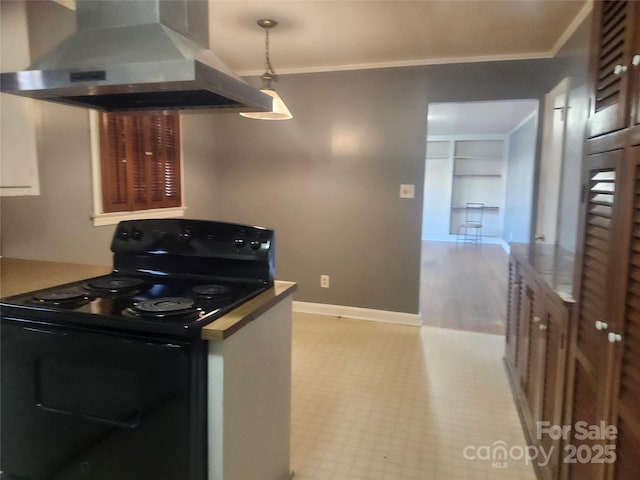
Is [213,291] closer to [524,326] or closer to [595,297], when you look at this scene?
[595,297]

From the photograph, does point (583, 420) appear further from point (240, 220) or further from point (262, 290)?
point (240, 220)

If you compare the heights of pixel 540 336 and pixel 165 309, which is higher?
pixel 165 309

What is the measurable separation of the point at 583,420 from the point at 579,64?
2.31 meters

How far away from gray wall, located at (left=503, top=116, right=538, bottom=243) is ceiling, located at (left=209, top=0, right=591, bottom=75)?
3.24m

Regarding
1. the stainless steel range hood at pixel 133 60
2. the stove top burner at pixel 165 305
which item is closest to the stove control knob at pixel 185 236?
the stove top burner at pixel 165 305

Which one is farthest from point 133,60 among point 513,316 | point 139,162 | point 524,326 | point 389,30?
point 513,316

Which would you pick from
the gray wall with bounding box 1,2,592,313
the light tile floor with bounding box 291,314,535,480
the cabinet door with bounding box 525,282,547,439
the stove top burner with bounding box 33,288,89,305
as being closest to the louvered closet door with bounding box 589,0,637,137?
the cabinet door with bounding box 525,282,547,439

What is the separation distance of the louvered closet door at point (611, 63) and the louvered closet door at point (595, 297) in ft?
0.37

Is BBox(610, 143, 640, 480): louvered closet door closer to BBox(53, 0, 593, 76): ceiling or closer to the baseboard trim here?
BBox(53, 0, 593, 76): ceiling

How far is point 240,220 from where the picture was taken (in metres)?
4.32

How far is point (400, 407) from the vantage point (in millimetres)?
2469

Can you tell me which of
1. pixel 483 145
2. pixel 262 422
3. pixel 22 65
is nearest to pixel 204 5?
pixel 22 65

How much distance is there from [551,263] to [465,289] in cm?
303

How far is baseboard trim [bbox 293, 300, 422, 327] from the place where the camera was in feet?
12.8
